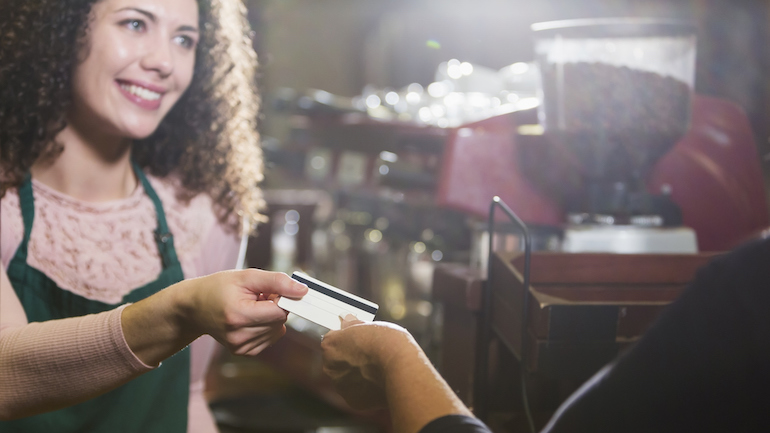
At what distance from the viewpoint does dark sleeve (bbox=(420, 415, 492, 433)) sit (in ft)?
1.79

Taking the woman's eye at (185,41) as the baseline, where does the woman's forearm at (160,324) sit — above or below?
below

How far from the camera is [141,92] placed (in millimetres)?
1088

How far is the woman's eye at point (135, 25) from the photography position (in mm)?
1066

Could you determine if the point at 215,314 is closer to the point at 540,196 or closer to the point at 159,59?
the point at 159,59

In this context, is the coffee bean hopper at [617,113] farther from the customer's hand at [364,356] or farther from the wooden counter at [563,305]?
the customer's hand at [364,356]

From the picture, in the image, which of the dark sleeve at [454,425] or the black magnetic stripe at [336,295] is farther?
the black magnetic stripe at [336,295]

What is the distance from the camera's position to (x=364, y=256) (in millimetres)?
2066

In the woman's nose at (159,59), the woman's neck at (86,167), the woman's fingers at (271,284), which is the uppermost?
the woman's nose at (159,59)

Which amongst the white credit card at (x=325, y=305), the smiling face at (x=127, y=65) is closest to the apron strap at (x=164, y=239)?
the smiling face at (x=127, y=65)

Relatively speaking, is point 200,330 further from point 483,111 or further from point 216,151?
point 483,111

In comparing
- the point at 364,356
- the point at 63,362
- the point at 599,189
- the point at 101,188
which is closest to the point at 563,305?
the point at 364,356

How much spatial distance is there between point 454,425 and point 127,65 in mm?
823

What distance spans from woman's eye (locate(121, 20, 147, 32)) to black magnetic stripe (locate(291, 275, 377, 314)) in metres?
0.61

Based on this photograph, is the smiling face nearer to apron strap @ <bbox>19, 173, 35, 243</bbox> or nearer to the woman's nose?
the woman's nose
